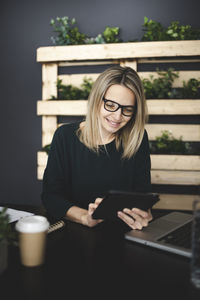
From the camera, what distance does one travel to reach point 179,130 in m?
2.61

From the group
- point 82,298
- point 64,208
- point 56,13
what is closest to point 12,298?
point 82,298

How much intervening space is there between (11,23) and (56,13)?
50cm

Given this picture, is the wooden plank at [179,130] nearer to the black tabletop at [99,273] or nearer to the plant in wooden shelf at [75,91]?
the plant in wooden shelf at [75,91]

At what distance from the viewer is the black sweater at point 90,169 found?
1.64 meters

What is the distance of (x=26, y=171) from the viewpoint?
3078 millimetres

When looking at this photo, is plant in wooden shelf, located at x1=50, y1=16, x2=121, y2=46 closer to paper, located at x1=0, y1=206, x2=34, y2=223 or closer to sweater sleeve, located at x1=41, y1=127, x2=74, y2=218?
sweater sleeve, located at x1=41, y1=127, x2=74, y2=218

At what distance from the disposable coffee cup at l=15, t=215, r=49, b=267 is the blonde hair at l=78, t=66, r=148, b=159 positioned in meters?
0.86

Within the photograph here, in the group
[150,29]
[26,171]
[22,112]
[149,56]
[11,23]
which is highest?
[11,23]

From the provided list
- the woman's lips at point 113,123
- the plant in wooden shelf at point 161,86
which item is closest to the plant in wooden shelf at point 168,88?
the plant in wooden shelf at point 161,86

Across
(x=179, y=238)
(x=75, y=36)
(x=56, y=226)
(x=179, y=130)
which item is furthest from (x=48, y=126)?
(x=179, y=238)

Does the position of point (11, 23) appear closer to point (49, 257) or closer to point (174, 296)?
point (49, 257)

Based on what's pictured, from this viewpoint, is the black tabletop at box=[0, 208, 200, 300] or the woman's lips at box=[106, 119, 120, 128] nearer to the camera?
the black tabletop at box=[0, 208, 200, 300]

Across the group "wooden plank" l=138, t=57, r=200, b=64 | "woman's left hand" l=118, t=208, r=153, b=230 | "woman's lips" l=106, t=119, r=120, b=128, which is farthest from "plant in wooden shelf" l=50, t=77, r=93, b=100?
"woman's left hand" l=118, t=208, r=153, b=230

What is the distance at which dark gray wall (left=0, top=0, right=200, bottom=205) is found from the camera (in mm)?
2797
